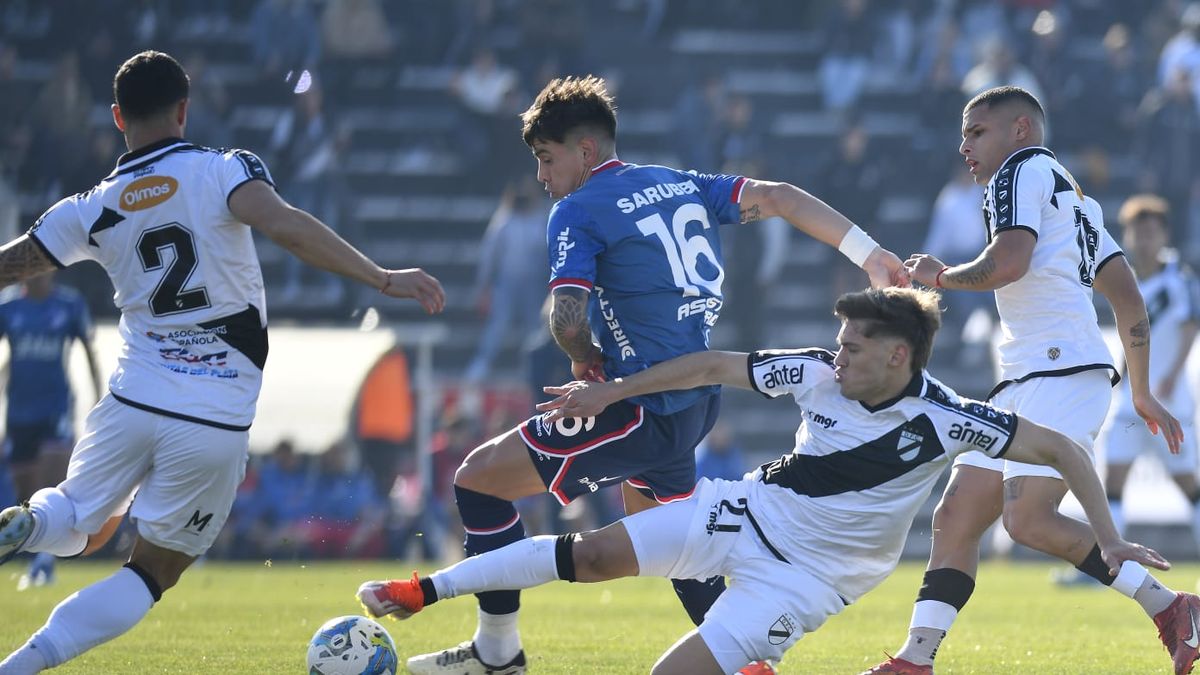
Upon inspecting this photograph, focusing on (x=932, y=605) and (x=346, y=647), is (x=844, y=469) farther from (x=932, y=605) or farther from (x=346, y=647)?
(x=346, y=647)

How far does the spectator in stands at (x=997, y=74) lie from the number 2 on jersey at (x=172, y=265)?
1663 centimetres

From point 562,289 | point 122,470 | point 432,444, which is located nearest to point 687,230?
point 562,289

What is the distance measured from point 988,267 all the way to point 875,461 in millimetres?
1201

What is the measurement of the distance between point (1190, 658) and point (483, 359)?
14.1m

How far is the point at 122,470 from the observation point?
245 inches

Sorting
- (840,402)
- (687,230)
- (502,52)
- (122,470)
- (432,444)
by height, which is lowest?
(432,444)

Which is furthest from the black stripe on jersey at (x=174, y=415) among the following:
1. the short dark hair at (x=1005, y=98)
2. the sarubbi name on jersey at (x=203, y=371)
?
the short dark hair at (x=1005, y=98)

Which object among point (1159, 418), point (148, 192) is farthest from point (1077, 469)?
point (148, 192)

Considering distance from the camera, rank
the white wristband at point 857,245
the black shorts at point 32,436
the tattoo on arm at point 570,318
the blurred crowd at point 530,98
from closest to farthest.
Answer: the tattoo on arm at point 570,318, the white wristband at point 857,245, the black shorts at point 32,436, the blurred crowd at point 530,98

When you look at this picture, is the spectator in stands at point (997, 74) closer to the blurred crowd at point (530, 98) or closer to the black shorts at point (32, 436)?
the blurred crowd at point (530, 98)

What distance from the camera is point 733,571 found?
6.07 meters

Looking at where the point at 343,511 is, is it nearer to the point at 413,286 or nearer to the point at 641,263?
the point at 641,263

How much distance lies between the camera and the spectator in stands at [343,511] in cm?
1722

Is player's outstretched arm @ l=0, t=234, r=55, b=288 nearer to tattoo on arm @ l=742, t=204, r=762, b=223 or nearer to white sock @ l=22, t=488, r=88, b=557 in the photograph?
white sock @ l=22, t=488, r=88, b=557
